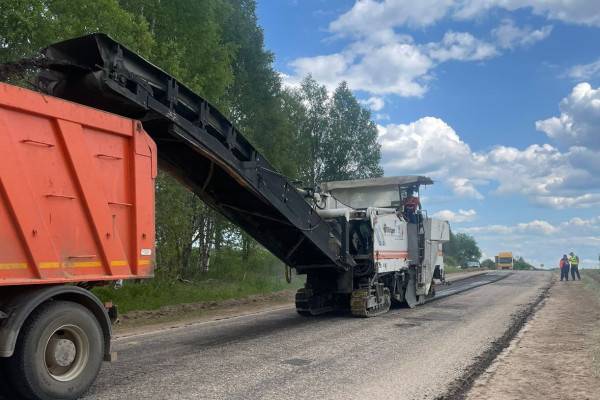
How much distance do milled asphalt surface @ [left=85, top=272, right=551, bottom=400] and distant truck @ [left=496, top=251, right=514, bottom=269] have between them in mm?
48841

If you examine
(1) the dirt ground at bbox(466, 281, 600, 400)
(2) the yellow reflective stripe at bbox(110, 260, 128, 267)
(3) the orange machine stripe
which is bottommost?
(1) the dirt ground at bbox(466, 281, 600, 400)

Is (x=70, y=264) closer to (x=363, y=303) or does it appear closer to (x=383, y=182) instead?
(x=363, y=303)

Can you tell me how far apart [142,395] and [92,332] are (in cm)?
83

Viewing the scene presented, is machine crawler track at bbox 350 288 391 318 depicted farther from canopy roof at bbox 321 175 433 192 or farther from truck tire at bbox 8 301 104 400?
truck tire at bbox 8 301 104 400

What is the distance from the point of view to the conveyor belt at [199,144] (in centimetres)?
650

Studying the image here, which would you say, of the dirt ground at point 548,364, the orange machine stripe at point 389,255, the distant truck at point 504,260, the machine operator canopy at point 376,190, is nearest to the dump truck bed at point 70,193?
the dirt ground at point 548,364

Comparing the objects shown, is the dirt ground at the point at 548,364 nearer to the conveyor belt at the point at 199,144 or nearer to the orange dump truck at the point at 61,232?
the orange dump truck at the point at 61,232

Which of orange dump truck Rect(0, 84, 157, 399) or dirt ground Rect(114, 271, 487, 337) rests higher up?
orange dump truck Rect(0, 84, 157, 399)

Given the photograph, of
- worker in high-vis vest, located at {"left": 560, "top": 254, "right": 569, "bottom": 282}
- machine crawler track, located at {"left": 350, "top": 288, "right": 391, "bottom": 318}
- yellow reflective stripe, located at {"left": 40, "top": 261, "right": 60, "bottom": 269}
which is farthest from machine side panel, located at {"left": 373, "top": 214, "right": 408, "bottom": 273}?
worker in high-vis vest, located at {"left": 560, "top": 254, "right": 569, "bottom": 282}

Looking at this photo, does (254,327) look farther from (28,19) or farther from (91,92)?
(28,19)

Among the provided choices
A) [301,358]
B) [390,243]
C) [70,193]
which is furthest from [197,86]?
[70,193]

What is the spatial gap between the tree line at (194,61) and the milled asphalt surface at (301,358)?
3.47 metres

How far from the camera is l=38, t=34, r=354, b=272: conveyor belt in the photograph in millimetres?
6500

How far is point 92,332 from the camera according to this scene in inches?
210
